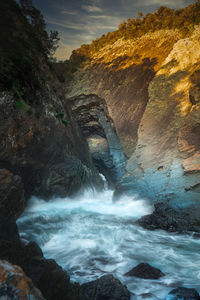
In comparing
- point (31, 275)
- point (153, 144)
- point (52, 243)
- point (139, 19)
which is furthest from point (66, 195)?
point (139, 19)

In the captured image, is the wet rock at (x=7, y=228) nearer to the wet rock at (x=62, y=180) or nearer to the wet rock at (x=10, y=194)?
the wet rock at (x=10, y=194)

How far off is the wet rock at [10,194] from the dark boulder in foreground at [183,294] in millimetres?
3958

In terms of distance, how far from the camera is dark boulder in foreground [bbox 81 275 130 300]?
2934 millimetres

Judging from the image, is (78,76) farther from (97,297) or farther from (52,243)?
(97,297)

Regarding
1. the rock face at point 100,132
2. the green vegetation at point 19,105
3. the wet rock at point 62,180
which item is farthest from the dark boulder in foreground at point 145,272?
the rock face at point 100,132

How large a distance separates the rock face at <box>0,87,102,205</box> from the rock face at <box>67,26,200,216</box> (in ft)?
11.4

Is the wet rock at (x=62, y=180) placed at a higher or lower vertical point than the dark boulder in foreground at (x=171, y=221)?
higher

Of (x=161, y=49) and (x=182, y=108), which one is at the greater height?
(x=161, y=49)

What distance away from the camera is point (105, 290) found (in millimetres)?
3018

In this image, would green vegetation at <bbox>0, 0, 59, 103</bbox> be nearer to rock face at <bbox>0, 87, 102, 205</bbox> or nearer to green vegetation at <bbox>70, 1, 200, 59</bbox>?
rock face at <bbox>0, 87, 102, 205</bbox>

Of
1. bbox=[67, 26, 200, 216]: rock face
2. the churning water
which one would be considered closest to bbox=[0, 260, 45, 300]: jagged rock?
the churning water

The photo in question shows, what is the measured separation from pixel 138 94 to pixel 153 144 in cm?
523

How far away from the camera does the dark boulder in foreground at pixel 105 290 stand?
2934 millimetres

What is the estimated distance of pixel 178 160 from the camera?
9570mm
